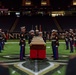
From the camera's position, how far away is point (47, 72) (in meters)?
14.1

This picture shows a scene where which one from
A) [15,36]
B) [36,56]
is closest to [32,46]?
[36,56]

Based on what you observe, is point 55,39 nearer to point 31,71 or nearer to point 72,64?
point 31,71

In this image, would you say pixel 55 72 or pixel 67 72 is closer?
pixel 67 72

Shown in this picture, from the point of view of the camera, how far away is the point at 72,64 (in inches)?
81.4

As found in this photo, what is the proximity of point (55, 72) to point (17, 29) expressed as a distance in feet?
116

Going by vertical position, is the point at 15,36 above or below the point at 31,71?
below

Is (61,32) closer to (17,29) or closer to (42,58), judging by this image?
(17,29)

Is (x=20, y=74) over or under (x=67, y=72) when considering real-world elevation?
under

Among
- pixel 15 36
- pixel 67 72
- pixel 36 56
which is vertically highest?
pixel 67 72

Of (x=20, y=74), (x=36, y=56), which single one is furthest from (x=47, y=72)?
A: (x=36, y=56)

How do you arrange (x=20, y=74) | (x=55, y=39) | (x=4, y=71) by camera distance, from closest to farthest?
(x=4, y=71) → (x=20, y=74) → (x=55, y=39)

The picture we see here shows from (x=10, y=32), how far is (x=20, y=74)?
33.5 m

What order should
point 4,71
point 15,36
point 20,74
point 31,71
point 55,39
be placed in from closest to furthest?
1. point 4,71
2. point 20,74
3. point 31,71
4. point 55,39
5. point 15,36

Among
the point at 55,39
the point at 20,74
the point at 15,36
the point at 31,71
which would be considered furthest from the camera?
the point at 15,36
